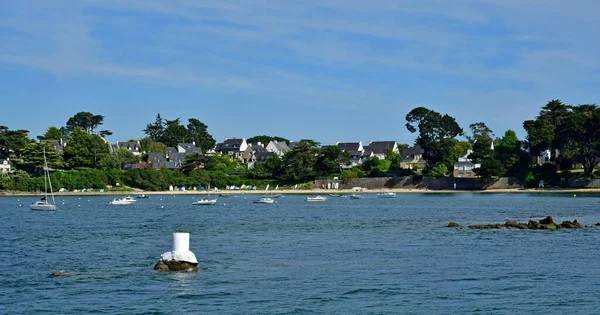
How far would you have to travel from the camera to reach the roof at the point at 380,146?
546 feet

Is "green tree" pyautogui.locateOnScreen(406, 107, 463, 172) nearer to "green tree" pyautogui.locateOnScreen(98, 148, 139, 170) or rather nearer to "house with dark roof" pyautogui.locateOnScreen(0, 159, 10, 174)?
"green tree" pyautogui.locateOnScreen(98, 148, 139, 170)

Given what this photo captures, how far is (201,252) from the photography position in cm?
3816

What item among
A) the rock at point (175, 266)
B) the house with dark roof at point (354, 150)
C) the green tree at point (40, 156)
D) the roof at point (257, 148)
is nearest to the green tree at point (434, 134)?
the house with dark roof at point (354, 150)

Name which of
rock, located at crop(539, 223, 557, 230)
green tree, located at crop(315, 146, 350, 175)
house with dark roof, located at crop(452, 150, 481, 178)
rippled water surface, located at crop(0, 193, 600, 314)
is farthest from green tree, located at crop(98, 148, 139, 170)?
rock, located at crop(539, 223, 557, 230)

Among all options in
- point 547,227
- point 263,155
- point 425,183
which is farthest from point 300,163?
point 547,227

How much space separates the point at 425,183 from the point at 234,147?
57.9 meters

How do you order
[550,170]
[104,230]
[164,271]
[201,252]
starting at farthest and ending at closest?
[550,170] → [104,230] → [201,252] → [164,271]

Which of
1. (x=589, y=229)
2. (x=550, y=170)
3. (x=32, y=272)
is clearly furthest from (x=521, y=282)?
(x=550, y=170)

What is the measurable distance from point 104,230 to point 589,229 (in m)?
31.6

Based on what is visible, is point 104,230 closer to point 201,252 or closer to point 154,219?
point 154,219

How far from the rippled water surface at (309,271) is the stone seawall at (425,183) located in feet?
222

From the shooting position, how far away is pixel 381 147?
16750cm

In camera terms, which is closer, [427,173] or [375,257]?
[375,257]

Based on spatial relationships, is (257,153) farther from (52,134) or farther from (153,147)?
(52,134)
